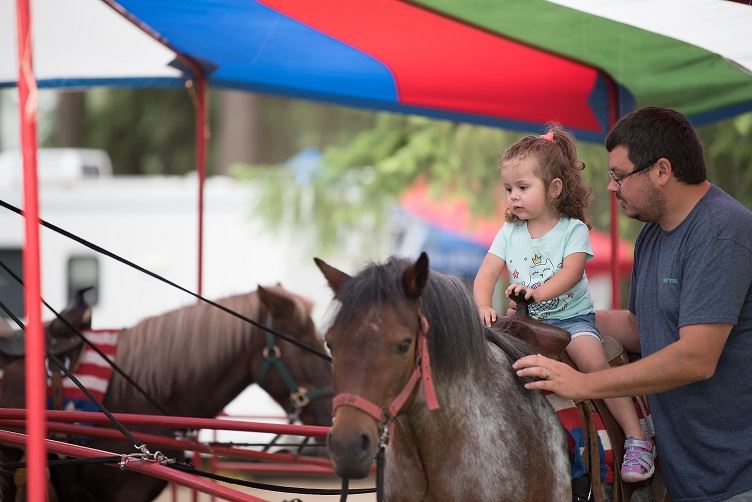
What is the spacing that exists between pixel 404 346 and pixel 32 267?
87cm

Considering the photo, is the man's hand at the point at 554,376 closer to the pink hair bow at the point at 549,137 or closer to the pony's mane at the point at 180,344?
the pink hair bow at the point at 549,137

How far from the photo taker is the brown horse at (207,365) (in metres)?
4.39

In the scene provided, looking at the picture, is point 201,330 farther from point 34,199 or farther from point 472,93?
point 34,199

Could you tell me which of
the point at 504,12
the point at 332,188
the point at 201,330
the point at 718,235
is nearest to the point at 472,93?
the point at 504,12

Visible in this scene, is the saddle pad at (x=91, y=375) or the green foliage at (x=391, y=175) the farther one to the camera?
the green foliage at (x=391, y=175)

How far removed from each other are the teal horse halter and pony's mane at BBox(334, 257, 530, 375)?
204cm

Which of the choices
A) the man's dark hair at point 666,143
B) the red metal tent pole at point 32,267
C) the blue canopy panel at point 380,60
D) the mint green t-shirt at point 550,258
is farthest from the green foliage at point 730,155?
the red metal tent pole at point 32,267

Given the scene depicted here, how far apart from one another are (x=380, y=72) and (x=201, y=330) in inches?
74.5

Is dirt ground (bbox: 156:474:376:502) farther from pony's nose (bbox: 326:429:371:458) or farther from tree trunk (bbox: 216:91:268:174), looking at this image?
tree trunk (bbox: 216:91:268:174)

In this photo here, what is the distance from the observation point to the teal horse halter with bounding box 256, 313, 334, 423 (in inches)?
185

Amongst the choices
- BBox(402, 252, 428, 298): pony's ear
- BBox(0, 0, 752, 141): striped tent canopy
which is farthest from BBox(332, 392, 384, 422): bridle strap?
BBox(0, 0, 752, 141): striped tent canopy

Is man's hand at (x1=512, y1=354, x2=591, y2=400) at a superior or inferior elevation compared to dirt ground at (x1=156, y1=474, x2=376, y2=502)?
superior

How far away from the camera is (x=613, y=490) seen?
Result: 9.89 ft

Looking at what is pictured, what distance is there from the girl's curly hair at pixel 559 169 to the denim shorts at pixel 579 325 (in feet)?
1.01
